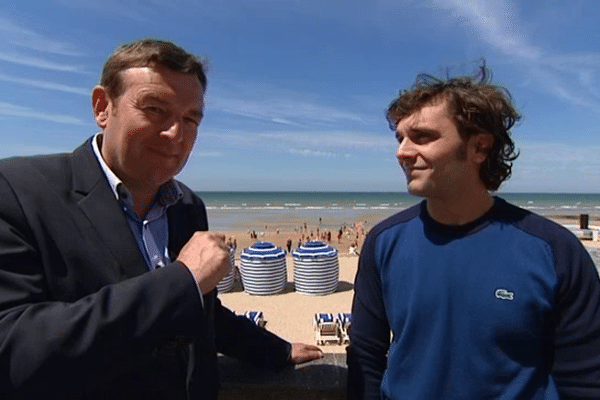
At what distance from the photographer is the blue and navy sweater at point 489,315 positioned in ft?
4.50

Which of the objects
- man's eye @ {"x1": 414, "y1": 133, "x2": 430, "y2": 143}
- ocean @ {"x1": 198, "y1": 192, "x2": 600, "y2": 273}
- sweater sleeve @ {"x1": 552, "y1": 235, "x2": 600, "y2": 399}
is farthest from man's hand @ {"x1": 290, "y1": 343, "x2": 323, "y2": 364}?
ocean @ {"x1": 198, "y1": 192, "x2": 600, "y2": 273}

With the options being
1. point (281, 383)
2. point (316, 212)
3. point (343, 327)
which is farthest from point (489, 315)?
point (316, 212)

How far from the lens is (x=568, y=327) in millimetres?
1367

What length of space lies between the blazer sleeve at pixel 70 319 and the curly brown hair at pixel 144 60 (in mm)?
504

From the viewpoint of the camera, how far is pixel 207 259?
1100 mm

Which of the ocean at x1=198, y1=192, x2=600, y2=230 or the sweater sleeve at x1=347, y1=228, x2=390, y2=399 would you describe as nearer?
the sweater sleeve at x1=347, y1=228, x2=390, y2=399

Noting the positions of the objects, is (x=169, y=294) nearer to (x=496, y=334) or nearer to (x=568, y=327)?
(x=496, y=334)

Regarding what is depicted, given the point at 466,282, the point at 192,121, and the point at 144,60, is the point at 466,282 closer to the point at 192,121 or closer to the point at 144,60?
the point at 192,121

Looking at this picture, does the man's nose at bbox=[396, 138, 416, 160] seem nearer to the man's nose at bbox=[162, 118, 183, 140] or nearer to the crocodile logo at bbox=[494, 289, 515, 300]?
the crocodile logo at bbox=[494, 289, 515, 300]

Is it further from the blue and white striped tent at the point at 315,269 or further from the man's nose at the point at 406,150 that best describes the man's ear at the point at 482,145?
the blue and white striped tent at the point at 315,269

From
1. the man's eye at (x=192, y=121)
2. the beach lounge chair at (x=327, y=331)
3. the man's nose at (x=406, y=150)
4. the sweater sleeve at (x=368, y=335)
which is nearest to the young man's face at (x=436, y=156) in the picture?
the man's nose at (x=406, y=150)

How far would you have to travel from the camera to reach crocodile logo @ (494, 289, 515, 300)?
4.66 ft

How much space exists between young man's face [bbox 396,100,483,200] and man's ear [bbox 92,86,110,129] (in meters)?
1.21

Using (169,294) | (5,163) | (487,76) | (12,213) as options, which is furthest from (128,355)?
(487,76)
